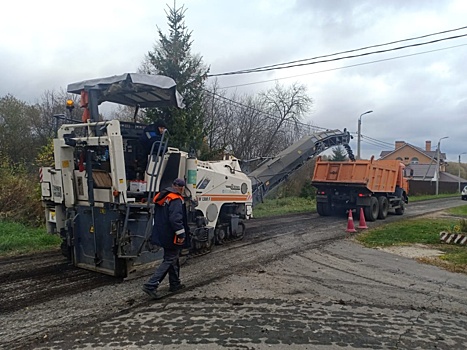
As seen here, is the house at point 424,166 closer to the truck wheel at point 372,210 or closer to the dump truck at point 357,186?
the dump truck at point 357,186

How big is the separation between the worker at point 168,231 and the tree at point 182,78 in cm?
903

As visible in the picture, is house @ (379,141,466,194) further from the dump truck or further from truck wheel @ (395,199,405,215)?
the dump truck

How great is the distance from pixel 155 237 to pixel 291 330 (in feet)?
7.71

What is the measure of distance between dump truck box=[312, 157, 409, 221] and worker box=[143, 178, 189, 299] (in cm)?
1098

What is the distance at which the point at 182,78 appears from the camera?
1570cm

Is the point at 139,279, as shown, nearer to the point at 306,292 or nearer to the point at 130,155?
the point at 130,155

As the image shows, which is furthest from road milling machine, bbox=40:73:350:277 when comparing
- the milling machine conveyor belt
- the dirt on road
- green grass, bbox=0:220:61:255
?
the milling machine conveyor belt

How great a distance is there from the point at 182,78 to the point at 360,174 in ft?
25.4

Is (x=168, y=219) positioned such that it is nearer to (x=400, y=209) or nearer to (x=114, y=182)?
(x=114, y=182)

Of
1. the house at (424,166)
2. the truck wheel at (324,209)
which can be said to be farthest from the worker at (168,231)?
the house at (424,166)

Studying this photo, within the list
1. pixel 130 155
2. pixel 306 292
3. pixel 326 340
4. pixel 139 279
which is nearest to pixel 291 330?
pixel 326 340

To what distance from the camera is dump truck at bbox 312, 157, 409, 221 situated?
15.6m

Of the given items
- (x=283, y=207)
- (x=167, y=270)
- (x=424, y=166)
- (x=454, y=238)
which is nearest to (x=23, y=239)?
(x=167, y=270)

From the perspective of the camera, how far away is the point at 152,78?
24.0 feet
